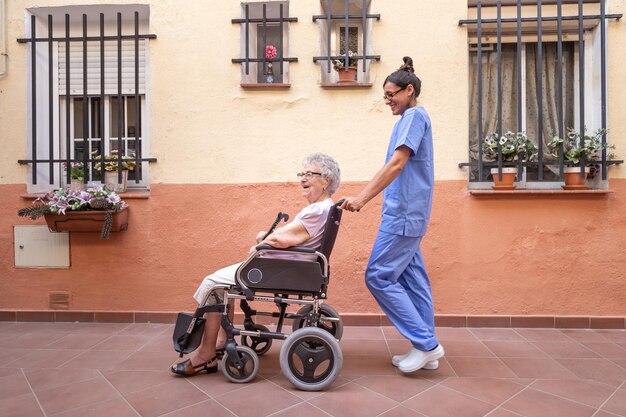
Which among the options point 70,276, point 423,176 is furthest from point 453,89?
point 70,276

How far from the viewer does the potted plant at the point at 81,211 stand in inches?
158

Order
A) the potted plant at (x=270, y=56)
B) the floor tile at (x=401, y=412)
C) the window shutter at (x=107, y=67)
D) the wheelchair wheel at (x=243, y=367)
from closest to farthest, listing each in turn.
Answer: the floor tile at (x=401, y=412) → the wheelchair wheel at (x=243, y=367) → the potted plant at (x=270, y=56) → the window shutter at (x=107, y=67)

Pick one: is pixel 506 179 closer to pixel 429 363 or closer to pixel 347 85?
pixel 347 85

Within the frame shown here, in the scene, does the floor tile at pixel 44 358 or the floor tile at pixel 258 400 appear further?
the floor tile at pixel 44 358

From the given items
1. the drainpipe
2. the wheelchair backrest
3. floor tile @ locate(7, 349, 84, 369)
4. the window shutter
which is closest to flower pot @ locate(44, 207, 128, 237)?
floor tile @ locate(7, 349, 84, 369)

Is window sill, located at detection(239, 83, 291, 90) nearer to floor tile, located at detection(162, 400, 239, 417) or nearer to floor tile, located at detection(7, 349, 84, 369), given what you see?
floor tile, located at detection(7, 349, 84, 369)

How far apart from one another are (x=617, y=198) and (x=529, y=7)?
1893 millimetres

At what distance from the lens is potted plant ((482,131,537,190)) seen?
4.06 m

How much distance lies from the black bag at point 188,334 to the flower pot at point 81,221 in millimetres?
1658

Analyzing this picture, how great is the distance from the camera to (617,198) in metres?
4.02

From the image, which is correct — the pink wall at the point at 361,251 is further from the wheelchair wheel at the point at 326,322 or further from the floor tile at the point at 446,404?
the floor tile at the point at 446,404

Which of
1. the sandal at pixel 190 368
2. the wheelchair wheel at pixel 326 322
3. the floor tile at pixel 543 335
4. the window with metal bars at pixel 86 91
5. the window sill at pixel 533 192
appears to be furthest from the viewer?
the window with metal bars at pixel 86 91

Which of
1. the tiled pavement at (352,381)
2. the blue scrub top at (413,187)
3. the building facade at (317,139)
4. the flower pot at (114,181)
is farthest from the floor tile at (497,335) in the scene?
the flower pot at (114,181)

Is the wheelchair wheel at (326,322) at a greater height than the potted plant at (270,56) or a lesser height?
lesser
